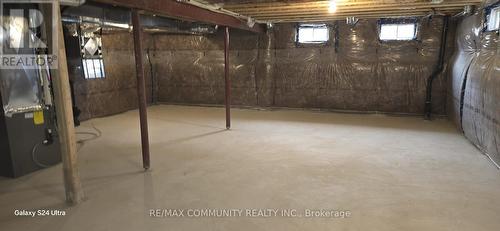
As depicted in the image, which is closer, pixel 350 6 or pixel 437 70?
pixel 350 6

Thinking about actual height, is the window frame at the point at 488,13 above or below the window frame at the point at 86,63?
above

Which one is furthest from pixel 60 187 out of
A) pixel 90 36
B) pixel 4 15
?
pixel 90 36

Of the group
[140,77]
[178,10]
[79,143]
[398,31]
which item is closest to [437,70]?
[398,31]

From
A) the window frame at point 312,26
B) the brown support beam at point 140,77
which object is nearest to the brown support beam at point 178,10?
the brown support beam at point 140,77

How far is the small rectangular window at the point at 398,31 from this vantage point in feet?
18.3

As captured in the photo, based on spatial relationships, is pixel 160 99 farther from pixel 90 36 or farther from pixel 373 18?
pixel 373 18

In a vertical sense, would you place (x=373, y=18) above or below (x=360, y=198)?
above

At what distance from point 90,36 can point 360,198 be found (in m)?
5.29

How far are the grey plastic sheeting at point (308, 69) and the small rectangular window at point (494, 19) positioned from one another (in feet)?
6.03

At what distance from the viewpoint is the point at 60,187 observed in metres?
2.67

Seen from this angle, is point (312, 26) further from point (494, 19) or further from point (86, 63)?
point (86, 63)

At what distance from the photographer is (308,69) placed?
20.5 ft

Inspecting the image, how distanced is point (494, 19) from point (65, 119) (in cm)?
432

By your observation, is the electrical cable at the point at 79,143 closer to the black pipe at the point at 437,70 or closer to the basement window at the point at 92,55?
the basement window at the point at 92,55
